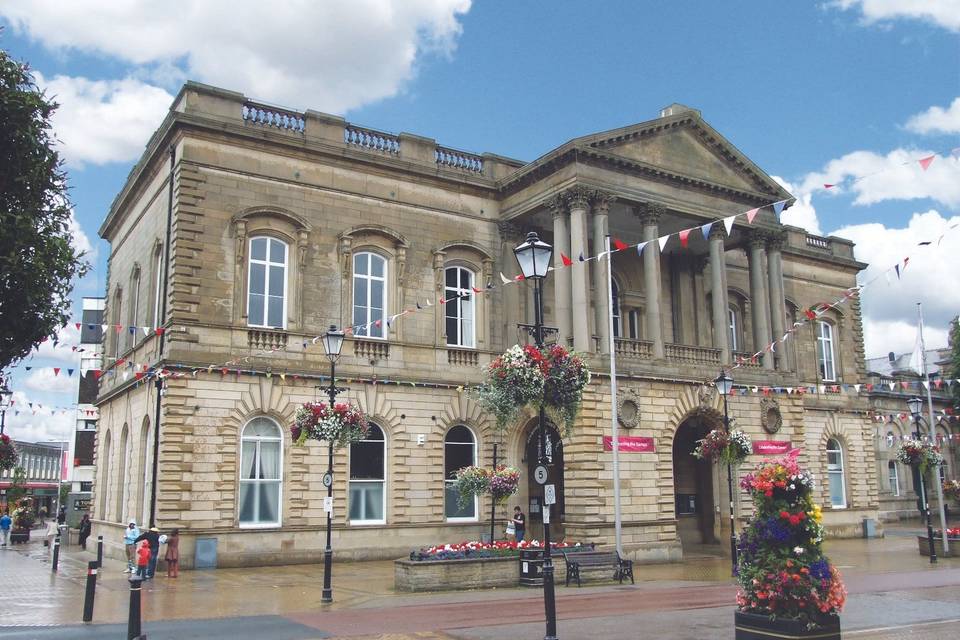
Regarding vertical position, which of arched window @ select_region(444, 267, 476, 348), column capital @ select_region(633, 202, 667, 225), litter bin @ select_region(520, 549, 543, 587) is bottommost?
litter bin @ select_region(520, 549, 543, 587)

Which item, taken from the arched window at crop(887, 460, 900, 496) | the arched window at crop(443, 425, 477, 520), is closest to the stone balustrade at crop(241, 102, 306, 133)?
the arched window at crop(443, 425, 477, 520)

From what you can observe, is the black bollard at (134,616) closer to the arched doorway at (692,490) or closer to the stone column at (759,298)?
the arched doorway at (692,490)

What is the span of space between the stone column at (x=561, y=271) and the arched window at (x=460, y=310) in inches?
130

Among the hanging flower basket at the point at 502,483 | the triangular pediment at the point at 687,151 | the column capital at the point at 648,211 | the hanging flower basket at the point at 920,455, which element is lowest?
the hanging flower basket at the point at 502,483

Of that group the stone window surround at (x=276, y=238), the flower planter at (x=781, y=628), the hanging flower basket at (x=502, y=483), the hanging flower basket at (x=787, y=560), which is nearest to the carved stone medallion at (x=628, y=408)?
the hanging flower basket at (x=502, y=483)

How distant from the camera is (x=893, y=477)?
52344 millimetres

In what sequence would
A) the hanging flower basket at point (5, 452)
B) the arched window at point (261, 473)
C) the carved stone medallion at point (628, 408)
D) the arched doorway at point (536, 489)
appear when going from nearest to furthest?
the arched window at point (261, 473) → the carved stone medallion at point (628, 408) → the hanging flower basket at point (5, 452) → the arched doorway at point (536, 489)

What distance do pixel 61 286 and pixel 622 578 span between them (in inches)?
577

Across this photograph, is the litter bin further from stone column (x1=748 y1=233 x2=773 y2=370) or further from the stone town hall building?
stone column (x1=748 y1=233 x2=773 y2=370)

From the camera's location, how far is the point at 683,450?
1373 inches

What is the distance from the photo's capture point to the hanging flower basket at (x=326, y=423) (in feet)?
65.1

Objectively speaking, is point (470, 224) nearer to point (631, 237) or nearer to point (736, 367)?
point (631, 237)

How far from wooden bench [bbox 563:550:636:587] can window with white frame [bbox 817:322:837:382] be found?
25.4m

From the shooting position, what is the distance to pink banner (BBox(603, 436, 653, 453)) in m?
28.1
